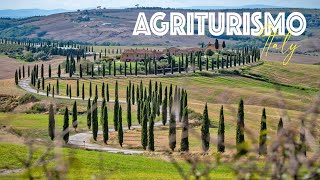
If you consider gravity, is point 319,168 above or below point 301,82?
above

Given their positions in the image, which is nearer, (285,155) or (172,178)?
(285,155)

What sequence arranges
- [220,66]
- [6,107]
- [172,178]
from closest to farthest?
[172,178] < [6,107] < [220,66]

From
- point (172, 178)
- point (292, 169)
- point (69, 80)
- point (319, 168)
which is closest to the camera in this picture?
point (292, 169)

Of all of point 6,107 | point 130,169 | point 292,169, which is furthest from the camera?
point 6,107

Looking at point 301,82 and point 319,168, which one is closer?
point 319,168

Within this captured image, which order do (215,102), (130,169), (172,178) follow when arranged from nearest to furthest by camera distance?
(172,178), (130,169), (215,102)

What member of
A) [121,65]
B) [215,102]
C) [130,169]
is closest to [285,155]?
[130,169]

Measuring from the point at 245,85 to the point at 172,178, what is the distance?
110 metres

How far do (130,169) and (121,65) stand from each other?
400ft

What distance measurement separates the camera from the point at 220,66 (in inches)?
6786

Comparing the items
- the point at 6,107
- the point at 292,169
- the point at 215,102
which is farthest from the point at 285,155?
the point at 215,102

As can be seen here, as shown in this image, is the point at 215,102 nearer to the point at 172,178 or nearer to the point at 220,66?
the point at 220,66

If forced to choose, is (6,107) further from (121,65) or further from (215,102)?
(121,65)

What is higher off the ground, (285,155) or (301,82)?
(285,155)
